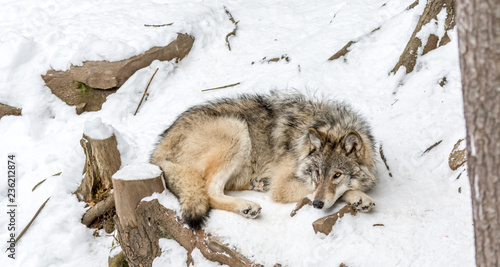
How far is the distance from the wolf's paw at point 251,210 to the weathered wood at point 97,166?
2156mm

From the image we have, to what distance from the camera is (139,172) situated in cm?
455

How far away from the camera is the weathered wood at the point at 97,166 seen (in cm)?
566

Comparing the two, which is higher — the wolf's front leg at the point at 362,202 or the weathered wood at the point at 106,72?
the wolf's front leg at the point at 362,202

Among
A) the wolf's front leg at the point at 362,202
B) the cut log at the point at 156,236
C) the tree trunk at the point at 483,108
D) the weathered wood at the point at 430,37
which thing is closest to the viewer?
the tree trunk at the point at 483,108

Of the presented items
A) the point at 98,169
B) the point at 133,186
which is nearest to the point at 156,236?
the point at 133,186

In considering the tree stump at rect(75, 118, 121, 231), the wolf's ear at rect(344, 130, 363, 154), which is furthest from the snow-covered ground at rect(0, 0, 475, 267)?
the wolf's ear at rect(344, 130, 363, 154)

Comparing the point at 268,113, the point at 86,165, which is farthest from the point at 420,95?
the point at 86,165

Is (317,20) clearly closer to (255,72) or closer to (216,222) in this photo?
(255,72)

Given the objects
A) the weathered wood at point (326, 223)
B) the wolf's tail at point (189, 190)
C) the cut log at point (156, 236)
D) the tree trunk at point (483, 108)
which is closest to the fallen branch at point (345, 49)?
A: the wolf's tail at point (189, 190)

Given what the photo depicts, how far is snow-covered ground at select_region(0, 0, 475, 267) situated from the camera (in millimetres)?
3951

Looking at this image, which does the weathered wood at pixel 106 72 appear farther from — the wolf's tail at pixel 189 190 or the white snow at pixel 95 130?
the wolf's tail at pixel 189 190

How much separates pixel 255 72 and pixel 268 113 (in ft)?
7.74

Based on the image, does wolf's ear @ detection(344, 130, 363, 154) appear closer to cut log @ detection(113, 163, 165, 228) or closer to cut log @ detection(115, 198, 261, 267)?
cut log @ detection(115, 198, 261, 267)

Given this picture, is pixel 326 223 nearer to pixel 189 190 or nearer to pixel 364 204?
pixel 364 204
